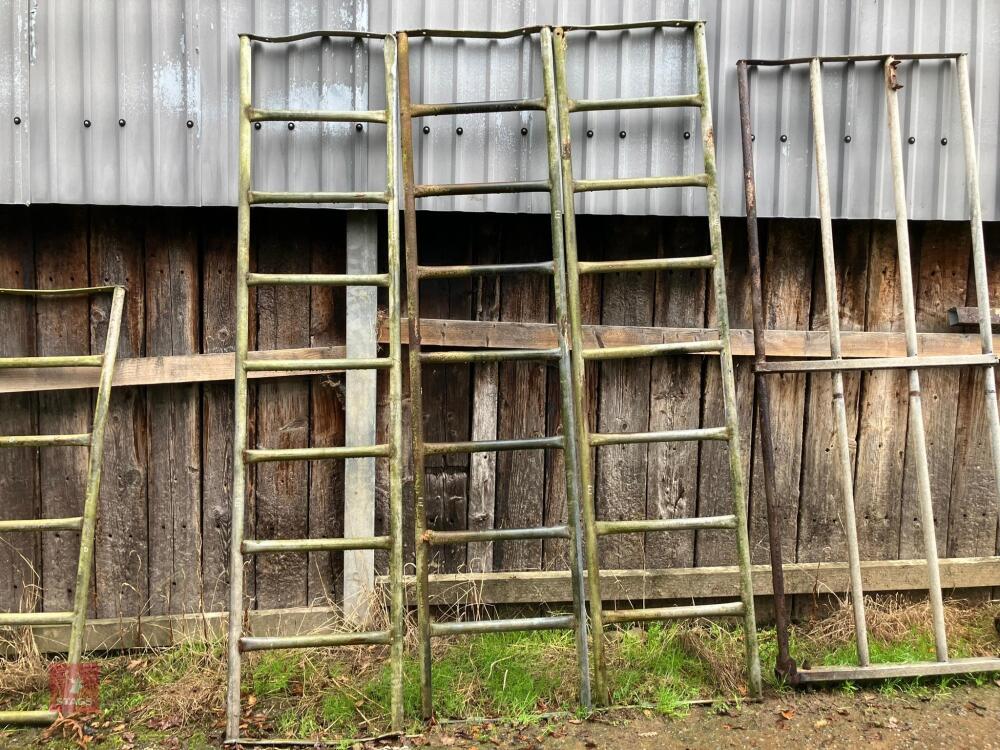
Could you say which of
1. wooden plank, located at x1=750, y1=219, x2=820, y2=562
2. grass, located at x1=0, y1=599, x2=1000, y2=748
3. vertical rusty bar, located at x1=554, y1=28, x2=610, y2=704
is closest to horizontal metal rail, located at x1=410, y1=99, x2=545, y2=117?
vertical rusty bar, located at x1=554, y1=28, x2=610, y2=704

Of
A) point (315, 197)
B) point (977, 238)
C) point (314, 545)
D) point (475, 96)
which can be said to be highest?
point (475, 96)

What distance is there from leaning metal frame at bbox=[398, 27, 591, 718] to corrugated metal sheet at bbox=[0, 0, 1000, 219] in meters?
0.18

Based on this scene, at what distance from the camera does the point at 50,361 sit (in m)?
3.20

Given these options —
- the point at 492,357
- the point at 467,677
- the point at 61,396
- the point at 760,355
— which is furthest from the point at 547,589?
the point at 61,396

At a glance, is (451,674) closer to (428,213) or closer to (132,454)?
(132,454)

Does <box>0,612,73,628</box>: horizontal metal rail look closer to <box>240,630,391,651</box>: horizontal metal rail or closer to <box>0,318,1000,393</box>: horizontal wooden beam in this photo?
<box>240,630,391,651</box>: horizontal metal rail

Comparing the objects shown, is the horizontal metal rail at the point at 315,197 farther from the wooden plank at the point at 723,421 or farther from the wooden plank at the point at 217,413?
the wooden plank at the point at 723,421

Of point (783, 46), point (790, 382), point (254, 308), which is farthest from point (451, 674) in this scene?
point (783, 46)

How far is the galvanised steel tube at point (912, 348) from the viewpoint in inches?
126

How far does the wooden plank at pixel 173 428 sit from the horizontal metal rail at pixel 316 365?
2.04 ft

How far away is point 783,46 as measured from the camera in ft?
11.0

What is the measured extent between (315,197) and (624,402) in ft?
5.68

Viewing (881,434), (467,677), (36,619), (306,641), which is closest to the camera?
(306,641)

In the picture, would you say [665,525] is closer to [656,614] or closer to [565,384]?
[656,614]
